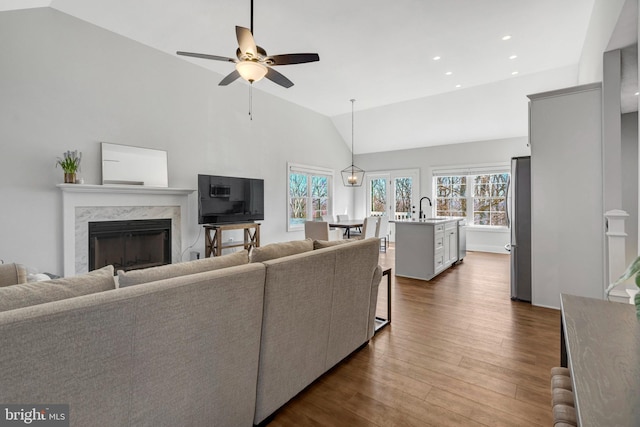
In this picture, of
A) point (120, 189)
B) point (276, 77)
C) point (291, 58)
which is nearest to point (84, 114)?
point (120, 189)

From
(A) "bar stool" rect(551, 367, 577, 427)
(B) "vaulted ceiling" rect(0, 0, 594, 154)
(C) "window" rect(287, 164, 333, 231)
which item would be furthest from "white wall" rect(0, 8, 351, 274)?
(A) "bar stool" rect(551, 367, 577, 427)

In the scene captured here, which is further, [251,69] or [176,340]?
[251,69]

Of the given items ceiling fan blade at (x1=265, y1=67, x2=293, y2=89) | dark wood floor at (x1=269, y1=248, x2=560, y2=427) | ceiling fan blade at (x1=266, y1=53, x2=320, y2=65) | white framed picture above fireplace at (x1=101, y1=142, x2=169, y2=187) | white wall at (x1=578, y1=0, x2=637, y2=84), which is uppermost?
white wall at (x1=578, y1=0, x2=637, y2=84)

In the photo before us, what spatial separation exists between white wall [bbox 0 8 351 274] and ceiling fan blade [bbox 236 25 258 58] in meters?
2.58

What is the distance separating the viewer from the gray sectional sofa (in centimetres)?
89

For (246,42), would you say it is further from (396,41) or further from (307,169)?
(307,169)

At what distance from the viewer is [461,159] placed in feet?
24.8

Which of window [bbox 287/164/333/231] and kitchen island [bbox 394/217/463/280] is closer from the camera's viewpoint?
kitchen island [bbox 394/217/463/280]

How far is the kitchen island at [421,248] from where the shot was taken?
4445 millimetres

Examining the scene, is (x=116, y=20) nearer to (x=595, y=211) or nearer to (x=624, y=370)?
(x=624, y=370)

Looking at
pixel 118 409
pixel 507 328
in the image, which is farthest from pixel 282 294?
pixel 507 328

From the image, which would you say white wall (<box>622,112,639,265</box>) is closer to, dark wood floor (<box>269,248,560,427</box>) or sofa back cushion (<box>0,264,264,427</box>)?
dark wood floor (<box>269,248,560,427</box>)

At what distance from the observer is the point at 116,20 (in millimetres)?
3721

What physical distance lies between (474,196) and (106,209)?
759 centimetres
